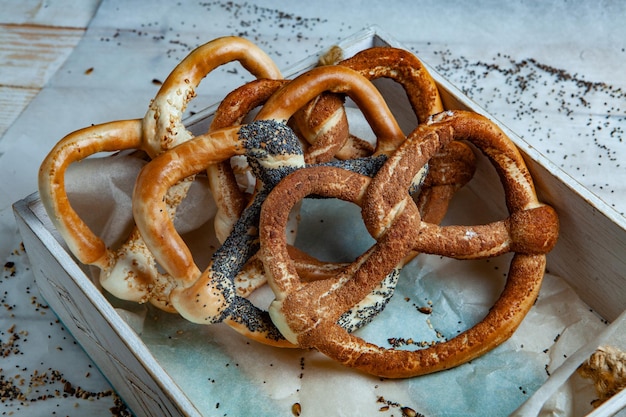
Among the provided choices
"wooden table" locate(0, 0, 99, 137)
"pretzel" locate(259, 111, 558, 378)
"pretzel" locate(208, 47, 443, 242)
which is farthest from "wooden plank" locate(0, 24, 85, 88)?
"pretzel" locate(259, 111, 558, 378)

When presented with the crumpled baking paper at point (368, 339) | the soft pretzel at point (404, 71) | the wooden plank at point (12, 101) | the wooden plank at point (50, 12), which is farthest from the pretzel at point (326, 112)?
the wooden plank at point (50, 12)

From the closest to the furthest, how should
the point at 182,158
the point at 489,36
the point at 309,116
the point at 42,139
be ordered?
the point at 182,158 → the point at 309,116 → the point at 42,139 → the point at 489,36

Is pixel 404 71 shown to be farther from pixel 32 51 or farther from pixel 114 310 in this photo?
Result: pixel 32 51

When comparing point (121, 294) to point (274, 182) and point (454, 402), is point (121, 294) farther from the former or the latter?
point (454, 402)

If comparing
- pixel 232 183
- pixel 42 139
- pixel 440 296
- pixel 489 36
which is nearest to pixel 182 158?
pixel 232 183

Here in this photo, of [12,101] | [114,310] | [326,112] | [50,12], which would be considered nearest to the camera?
[114,310]

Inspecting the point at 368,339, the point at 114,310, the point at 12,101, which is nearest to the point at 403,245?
the point at 368,339

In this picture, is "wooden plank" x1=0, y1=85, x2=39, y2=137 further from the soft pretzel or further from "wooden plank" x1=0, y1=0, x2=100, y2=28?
the soft pretzel

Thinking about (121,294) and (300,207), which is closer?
(121,294)
